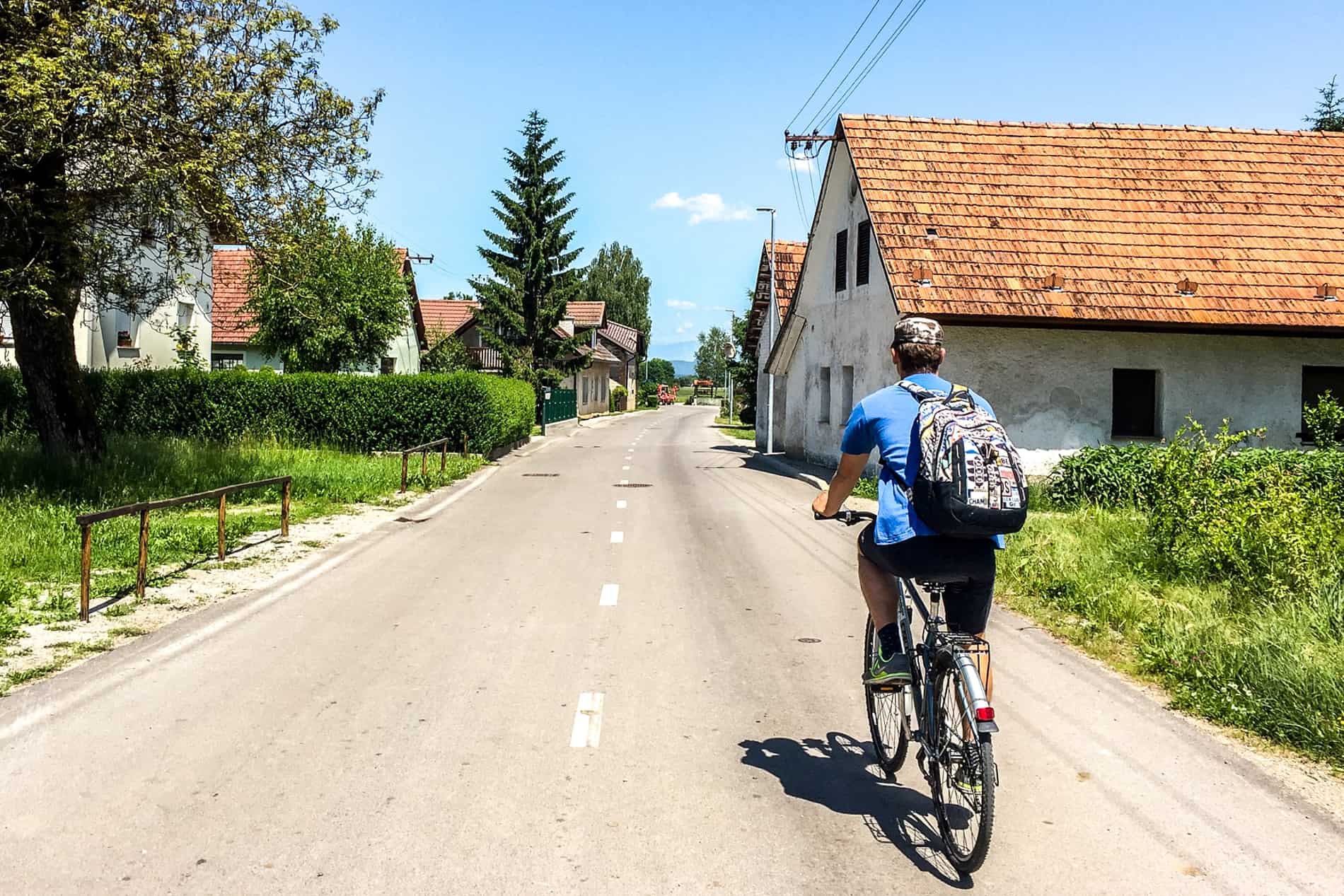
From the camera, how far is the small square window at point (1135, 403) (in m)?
19.5

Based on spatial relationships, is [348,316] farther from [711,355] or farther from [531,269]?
[711,355]

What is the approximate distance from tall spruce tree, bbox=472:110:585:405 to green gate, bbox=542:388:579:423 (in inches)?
119

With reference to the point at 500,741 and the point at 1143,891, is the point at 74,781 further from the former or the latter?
the point at 1143,891

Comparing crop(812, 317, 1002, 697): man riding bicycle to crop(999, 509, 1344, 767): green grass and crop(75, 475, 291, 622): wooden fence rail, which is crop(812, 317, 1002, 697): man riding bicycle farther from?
crop(75, 475, 291, 622): wooden fence rail

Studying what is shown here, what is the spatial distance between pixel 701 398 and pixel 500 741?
434ft

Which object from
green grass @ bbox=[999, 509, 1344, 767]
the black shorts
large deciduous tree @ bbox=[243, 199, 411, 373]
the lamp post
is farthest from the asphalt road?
large deciduous tree @ bbox=[243, 199, 411, 373]

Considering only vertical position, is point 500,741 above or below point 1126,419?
below

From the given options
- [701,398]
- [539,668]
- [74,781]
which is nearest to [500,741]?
[539,668]

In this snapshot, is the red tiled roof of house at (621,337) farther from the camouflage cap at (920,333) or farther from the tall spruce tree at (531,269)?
the camouflage cap at (920,333)

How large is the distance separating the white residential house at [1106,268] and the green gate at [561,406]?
94.2 ft

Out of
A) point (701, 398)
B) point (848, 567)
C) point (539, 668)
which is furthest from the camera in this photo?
point (701, 398)

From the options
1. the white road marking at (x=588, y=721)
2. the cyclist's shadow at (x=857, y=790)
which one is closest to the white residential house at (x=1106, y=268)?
the white road marking at (x=588, y=721)

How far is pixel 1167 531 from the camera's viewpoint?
32.2 ft

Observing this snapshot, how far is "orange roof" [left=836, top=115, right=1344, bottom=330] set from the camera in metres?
18.6
